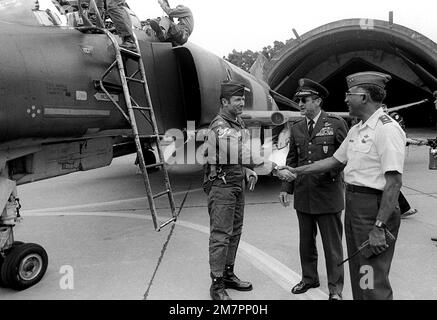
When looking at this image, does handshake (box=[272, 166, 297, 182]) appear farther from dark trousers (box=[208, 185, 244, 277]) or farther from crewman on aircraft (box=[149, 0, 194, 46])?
crewman on aircraft (box=[149, 0, 194, 46])

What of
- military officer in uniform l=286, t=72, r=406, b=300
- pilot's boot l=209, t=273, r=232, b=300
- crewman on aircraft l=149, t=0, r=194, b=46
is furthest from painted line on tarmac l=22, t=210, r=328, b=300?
crewman on aircraft l=149, t=0, r=194, b=46

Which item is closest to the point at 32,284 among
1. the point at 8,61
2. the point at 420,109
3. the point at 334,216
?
the point at 8,61

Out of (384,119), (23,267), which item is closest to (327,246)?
(384,119)

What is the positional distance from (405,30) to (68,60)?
11912 millimetres

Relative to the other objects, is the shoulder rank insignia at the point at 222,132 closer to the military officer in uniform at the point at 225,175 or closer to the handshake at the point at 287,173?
the military officer in uniform at the point at 225,175

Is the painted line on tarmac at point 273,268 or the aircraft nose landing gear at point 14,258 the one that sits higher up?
the aircraft nose landing gear at point 14,258

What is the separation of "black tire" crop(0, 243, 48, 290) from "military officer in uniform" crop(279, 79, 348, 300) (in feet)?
8.06

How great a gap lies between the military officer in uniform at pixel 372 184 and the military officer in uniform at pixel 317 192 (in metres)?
0.54

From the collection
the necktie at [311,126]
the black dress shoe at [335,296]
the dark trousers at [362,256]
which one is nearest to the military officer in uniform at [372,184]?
the dark trousers at [362,256]

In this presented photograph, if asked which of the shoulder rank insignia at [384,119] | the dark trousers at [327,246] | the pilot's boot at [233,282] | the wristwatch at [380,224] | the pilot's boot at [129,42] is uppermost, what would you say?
the pilot's boot at [129,42]

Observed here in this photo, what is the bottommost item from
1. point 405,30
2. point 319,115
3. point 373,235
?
point 373,235

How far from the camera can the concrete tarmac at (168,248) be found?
3.66m

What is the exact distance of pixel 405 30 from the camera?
41.7 ft

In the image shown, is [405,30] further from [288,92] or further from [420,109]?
[420,109]
